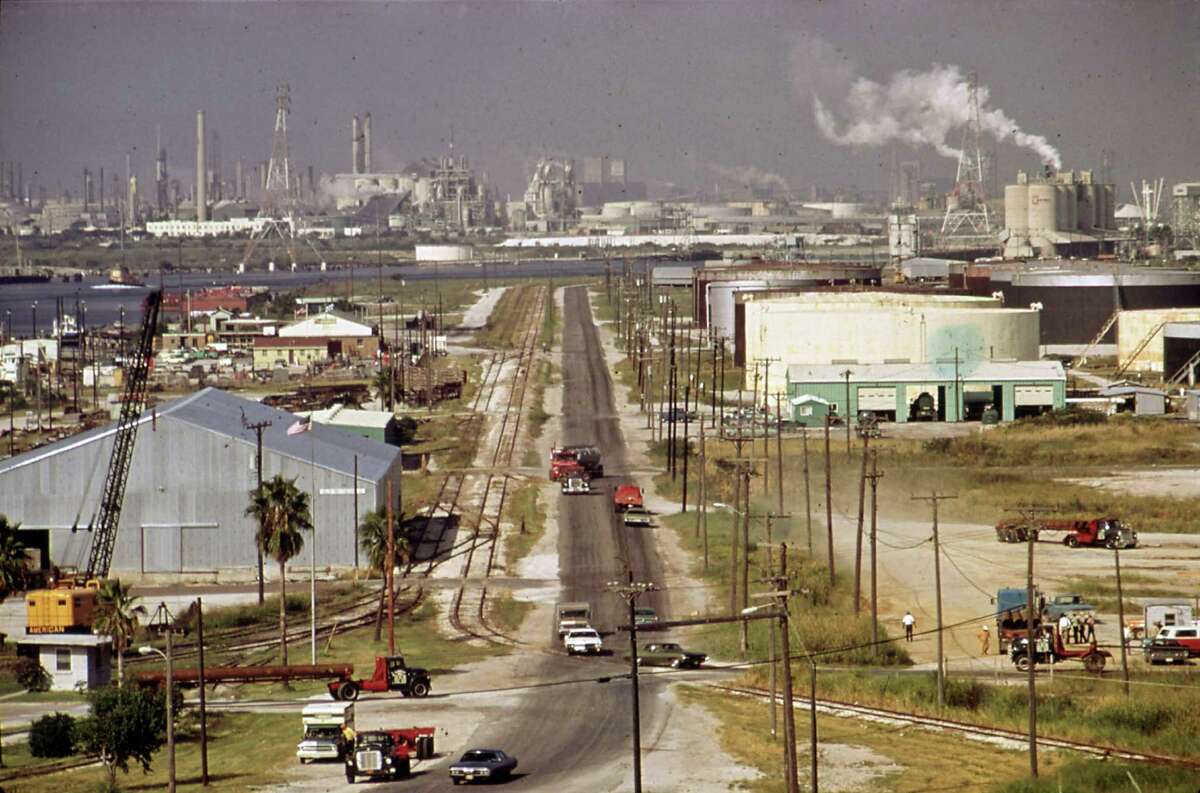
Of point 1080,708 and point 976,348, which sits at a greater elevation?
point 976,348

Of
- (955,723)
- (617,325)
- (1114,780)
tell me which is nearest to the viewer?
(1114,780)

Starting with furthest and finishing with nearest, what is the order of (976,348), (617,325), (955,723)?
1. (617,325)
2. (976,348)
3. (955,723)

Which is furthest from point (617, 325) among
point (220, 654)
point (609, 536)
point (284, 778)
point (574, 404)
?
point (284, 778)

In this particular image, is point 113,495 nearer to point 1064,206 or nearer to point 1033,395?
point 1033,395

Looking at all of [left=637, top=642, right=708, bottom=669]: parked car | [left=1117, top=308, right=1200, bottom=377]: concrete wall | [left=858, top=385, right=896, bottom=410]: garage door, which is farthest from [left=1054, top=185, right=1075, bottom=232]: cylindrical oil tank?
[left=637, top=642, right=708, bottom=669]: parked car

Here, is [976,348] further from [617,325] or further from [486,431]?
[617,325]

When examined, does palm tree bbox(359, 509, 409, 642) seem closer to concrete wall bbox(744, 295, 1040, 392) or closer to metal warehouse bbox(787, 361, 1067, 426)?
metal warehouse bbox(787, 361, 1067, 426)

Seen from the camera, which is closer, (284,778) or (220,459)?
(284,778)
